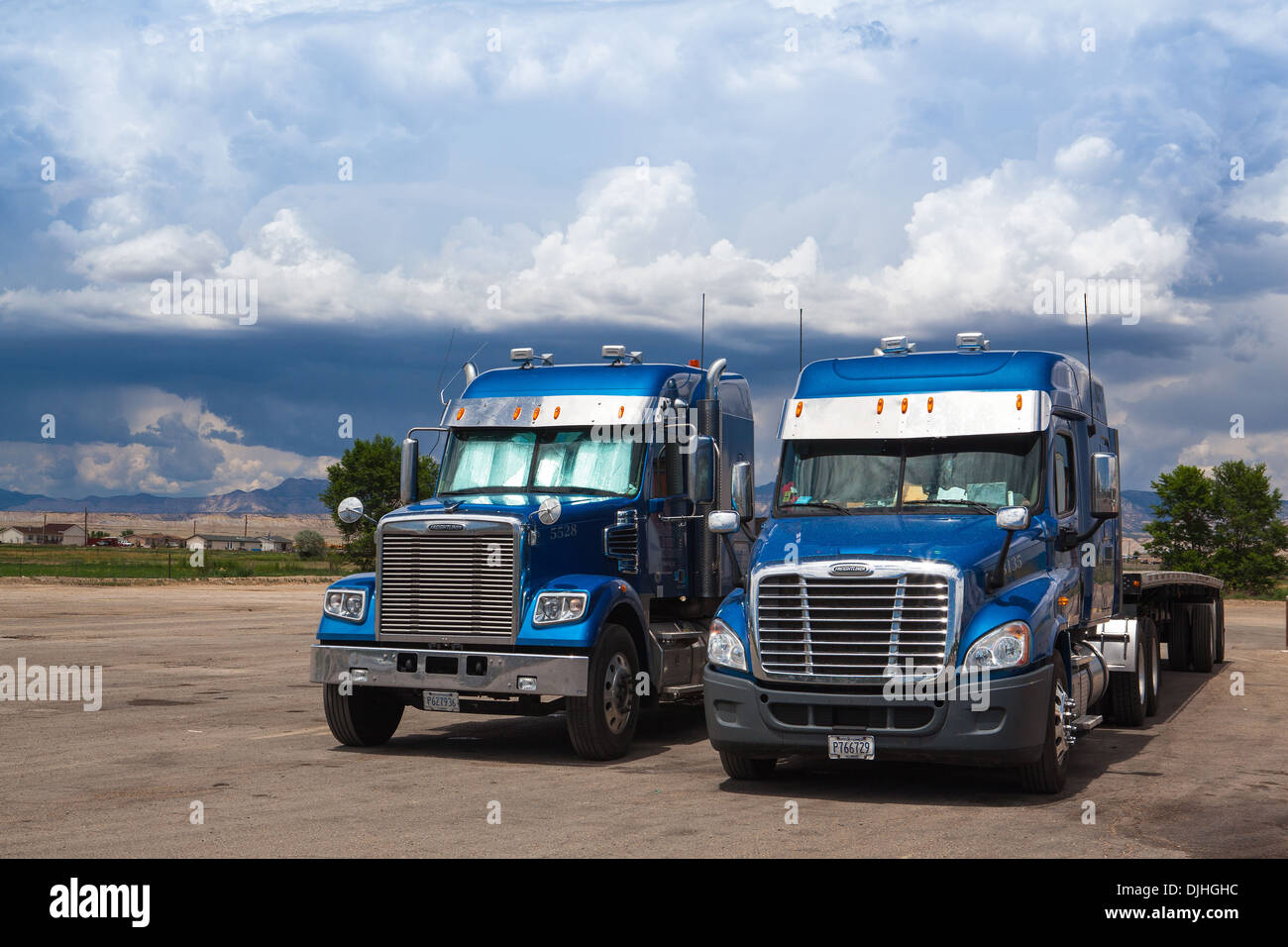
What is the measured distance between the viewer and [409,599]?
1216cm

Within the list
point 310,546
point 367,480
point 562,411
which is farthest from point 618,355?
point 310,546

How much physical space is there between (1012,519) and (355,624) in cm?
602

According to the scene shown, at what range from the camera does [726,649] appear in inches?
413

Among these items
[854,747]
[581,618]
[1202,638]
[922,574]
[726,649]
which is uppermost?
[922,574]

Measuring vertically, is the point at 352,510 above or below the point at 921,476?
below

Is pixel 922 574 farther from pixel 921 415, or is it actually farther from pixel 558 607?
pixel 558 607

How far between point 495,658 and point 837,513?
3213 mm

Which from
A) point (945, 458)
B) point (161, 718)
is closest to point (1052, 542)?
point (945, 458)

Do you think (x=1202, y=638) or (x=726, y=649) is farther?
(x=1202, y=638)

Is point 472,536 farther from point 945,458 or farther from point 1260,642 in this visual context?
point 1260,642

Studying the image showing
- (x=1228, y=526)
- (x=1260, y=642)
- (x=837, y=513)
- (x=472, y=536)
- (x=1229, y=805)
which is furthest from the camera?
(x=1228, y=526)

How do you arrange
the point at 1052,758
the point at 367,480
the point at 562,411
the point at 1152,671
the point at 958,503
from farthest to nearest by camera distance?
the point at 367,480, the point at 1152,671, the point at 562,411, the point at 958,503, the point at 1052,758

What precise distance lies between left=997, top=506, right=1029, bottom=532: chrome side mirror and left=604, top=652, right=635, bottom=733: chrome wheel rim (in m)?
3.78

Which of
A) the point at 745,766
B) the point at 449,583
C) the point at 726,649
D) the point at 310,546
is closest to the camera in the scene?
the point at 726,649
